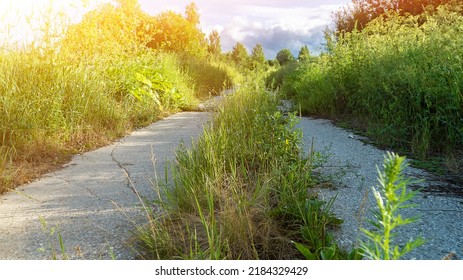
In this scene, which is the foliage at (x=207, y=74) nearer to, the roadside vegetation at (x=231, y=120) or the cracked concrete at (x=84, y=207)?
the roadside vegetation at (x=231, y=120)

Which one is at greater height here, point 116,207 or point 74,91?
point 74,91

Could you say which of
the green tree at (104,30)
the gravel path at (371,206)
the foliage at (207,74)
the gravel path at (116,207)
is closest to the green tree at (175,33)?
A: the foliage at (207,74)

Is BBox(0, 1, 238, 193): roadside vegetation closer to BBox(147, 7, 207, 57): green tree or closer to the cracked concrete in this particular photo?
the cracked concrete

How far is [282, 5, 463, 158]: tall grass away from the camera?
12.8ft

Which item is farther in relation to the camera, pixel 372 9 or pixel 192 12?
pixel 372 9

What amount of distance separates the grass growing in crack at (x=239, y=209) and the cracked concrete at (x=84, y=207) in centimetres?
23

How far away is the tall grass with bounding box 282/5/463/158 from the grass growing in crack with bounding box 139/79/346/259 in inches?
67.7

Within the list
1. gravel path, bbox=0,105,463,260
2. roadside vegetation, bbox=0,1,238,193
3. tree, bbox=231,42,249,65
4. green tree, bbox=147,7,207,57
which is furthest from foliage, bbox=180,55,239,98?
gravel path, bbox=0,105,463,260

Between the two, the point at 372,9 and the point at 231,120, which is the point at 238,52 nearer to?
the point at 372,9

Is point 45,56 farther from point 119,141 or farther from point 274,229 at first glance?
point 274,229

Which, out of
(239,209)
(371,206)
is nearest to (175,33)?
(371,206)

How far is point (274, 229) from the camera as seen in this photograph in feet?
6.80

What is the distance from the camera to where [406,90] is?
4.45 meters

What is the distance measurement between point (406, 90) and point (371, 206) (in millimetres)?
2426
